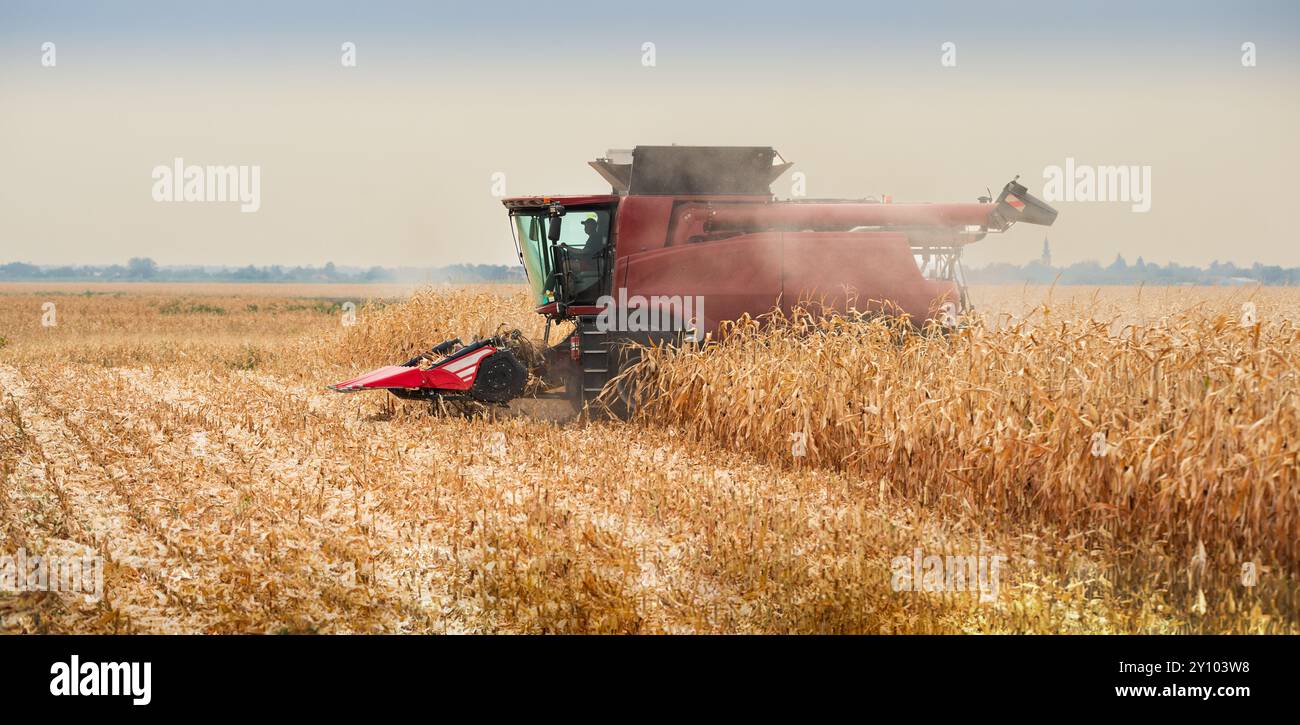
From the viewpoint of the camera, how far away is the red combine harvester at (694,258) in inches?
333

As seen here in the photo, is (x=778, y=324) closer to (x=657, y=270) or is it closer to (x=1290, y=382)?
(x=657, y=270)

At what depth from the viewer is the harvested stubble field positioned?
3.87 meters

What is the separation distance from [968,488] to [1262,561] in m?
1.44

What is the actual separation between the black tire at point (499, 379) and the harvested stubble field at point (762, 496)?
271 mm

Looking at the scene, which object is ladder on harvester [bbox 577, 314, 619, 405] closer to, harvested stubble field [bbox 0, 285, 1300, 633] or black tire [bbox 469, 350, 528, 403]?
harvested stubble field [bbox 0, 285, 1300, 633]

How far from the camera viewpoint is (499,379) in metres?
8.22

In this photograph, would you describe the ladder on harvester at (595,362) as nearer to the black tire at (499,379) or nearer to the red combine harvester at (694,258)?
the red combine harvester at (694,258)

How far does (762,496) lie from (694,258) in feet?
11.7

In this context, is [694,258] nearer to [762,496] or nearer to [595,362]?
[595,362]

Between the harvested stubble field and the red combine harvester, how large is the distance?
1.69 feet

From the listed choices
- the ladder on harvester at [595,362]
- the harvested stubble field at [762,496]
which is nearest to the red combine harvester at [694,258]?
the ladder on harvester at [595,362]

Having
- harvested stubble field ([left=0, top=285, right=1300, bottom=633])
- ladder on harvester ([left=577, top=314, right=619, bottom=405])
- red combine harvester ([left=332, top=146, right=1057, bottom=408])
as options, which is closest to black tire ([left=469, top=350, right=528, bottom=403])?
red combine harvester ([left=332, top=146, right=1057, bottom=408])

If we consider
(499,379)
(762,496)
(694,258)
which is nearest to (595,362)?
(499,379)

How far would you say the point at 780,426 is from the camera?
22.1 ft
